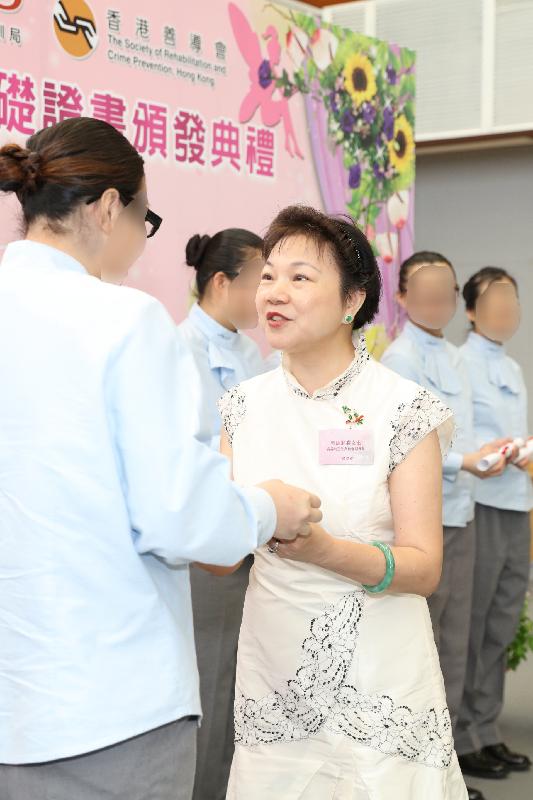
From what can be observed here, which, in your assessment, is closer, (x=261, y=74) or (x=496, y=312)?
(x=261, y=74)

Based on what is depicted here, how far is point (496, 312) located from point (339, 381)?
217 cm

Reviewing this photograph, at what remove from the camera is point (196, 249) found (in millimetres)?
3320

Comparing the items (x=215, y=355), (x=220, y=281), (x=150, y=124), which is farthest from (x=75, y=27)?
(x=215, y=355)

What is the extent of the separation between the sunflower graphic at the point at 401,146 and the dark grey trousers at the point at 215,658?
83.7 inches

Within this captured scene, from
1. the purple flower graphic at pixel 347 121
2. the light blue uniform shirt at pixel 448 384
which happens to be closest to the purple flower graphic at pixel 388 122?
the purple flower graphic at pixel 347 121

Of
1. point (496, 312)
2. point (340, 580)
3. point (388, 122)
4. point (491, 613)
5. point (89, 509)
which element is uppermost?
point (388, 122)

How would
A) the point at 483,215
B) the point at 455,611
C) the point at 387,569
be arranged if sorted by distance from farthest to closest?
the point at 483,215 < the point at 455,611 < the point at 387,569

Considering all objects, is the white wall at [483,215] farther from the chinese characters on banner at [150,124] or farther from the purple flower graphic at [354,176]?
the chinese characters on banner at [150,124]

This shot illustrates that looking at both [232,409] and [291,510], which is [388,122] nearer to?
[232,409]

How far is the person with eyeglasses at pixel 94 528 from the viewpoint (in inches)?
56.8

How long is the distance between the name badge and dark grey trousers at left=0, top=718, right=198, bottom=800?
0.63 meters

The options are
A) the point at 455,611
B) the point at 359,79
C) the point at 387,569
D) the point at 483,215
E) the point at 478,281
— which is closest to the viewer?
the point at 387,569

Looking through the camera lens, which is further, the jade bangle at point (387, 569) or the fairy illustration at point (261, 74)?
the fairy illustration at point (261, 74)

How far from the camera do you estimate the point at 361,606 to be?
1.96 metres
